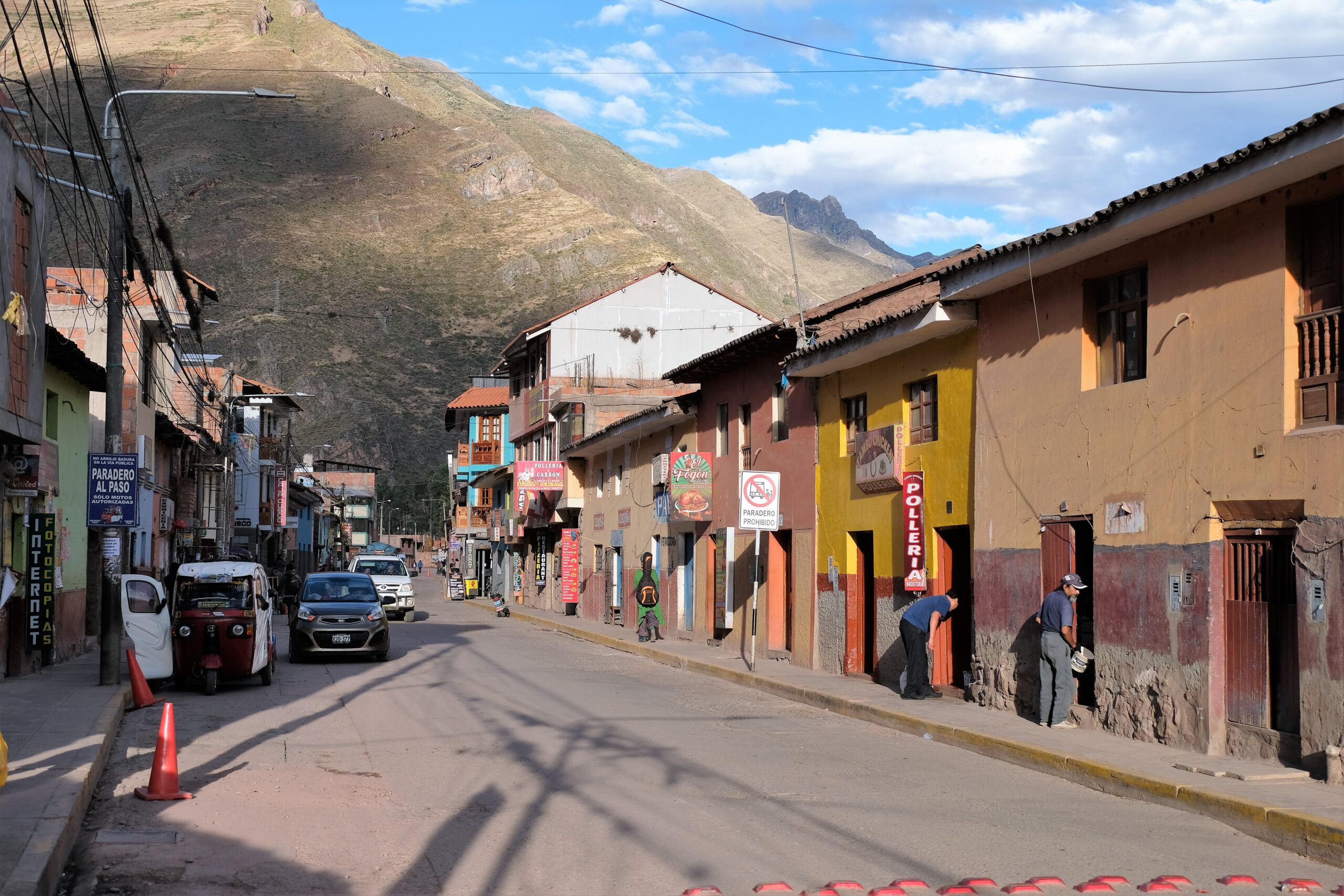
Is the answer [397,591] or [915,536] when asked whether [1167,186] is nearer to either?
[915,536]

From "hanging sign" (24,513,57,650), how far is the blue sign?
2647mm

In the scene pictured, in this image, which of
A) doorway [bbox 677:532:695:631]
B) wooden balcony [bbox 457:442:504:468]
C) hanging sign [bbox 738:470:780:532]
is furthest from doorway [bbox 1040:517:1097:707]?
wooden balcony [bbox 457:442:504:468]

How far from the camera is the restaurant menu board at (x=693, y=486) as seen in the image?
29234 mm

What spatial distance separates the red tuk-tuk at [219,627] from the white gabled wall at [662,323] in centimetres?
3247

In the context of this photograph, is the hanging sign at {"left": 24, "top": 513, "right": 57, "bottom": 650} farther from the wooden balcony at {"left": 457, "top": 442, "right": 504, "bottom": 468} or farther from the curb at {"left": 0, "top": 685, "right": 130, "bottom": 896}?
the wooden balcony at {"left": 457, "top": 442, "right": 504, "bottom": 468}

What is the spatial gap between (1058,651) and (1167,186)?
17.2 ft

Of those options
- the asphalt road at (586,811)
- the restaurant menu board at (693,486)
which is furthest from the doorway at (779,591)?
the asphalt road at (586,811)

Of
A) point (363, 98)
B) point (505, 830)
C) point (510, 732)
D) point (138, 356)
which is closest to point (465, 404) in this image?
point (138, 356)

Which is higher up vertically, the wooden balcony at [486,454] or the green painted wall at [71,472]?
the wooden balcony at [486,454]

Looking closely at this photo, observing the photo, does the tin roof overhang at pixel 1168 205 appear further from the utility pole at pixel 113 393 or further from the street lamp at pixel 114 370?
the utility pole at pixel 113 393

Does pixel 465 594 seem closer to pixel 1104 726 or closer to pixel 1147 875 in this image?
pixel 1104 726

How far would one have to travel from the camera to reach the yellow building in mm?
18266

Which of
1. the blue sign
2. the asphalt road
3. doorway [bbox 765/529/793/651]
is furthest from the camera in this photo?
doorway [bbox 765/529/793/651]

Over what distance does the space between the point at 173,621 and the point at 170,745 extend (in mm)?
9353
